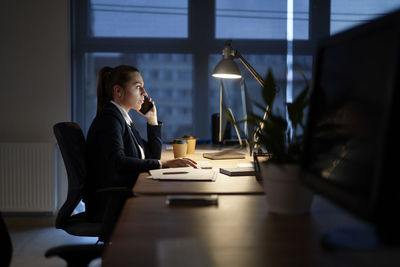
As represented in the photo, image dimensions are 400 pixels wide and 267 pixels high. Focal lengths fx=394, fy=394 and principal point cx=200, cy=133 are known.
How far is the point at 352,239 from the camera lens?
0.74 meters

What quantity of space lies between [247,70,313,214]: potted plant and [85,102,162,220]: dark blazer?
0.86 m

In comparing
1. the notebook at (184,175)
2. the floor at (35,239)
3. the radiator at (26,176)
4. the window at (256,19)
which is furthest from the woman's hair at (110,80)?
the window at (256,19)

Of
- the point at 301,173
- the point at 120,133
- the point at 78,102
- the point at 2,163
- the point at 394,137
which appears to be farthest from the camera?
the point at 78,102

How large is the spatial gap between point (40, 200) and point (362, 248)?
3262 mm

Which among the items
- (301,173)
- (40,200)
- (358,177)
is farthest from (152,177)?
(40,200)

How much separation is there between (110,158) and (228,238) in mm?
1144

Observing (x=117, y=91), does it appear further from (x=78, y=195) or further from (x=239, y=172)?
(x=239, y=172)

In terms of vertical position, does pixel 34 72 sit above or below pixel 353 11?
below

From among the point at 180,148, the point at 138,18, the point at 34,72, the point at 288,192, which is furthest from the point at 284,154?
the point at 34,72

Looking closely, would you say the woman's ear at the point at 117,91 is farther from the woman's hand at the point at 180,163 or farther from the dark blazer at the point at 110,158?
the woman's hand at the point at 180,163

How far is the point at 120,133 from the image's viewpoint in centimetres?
192

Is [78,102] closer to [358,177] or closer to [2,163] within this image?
[2,163]

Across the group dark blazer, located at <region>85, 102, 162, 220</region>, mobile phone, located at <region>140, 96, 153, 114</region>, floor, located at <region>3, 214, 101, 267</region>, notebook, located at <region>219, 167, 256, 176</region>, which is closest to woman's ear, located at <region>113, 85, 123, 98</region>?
dark blazer, located at <region>85, 102, 162, 220</region>

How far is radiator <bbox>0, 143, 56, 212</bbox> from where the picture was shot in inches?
135
